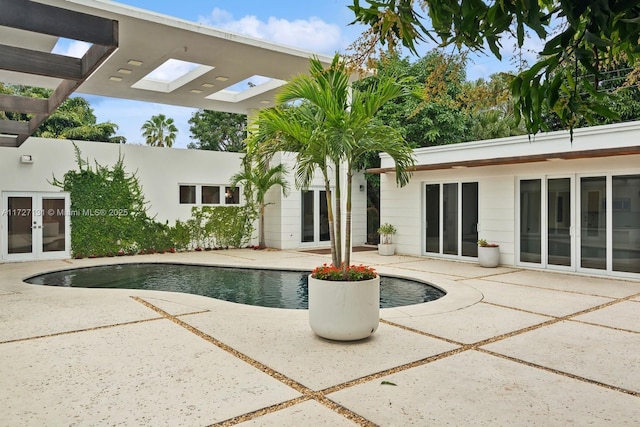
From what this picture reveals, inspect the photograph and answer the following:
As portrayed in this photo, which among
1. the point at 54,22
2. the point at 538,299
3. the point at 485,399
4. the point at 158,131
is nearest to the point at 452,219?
the point at 538,299

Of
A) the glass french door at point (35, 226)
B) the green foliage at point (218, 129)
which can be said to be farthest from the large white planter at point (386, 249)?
the green foliage at point (218, 129)

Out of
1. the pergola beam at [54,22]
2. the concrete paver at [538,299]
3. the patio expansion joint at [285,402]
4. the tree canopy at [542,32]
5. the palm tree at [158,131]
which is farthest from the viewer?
the palm tree at [158,131]

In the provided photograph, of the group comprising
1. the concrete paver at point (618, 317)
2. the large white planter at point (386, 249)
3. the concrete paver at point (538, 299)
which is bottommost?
the concrete paver at point (618, 317)

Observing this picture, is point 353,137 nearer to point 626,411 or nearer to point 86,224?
point 626,411

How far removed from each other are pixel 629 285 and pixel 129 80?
43.2 ft

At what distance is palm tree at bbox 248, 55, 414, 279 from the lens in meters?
4.99

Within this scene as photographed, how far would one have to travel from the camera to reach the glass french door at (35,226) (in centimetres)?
1216

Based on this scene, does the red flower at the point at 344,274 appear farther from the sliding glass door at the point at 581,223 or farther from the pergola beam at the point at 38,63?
the sliding glass door at the point at 581,223

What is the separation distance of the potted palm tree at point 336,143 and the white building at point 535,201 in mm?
5919

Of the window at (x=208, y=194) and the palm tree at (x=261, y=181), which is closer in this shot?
the window at (x=208, y=194)

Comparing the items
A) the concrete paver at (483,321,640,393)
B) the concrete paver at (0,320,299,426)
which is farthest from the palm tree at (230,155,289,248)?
the concrete paver at (483,321,640,393)

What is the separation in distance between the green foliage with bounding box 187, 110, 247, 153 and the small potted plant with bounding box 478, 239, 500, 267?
69.3 feet

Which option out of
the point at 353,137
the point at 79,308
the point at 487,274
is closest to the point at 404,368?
the point at 353,137

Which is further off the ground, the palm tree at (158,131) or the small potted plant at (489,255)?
the palm tree at (158,131)
